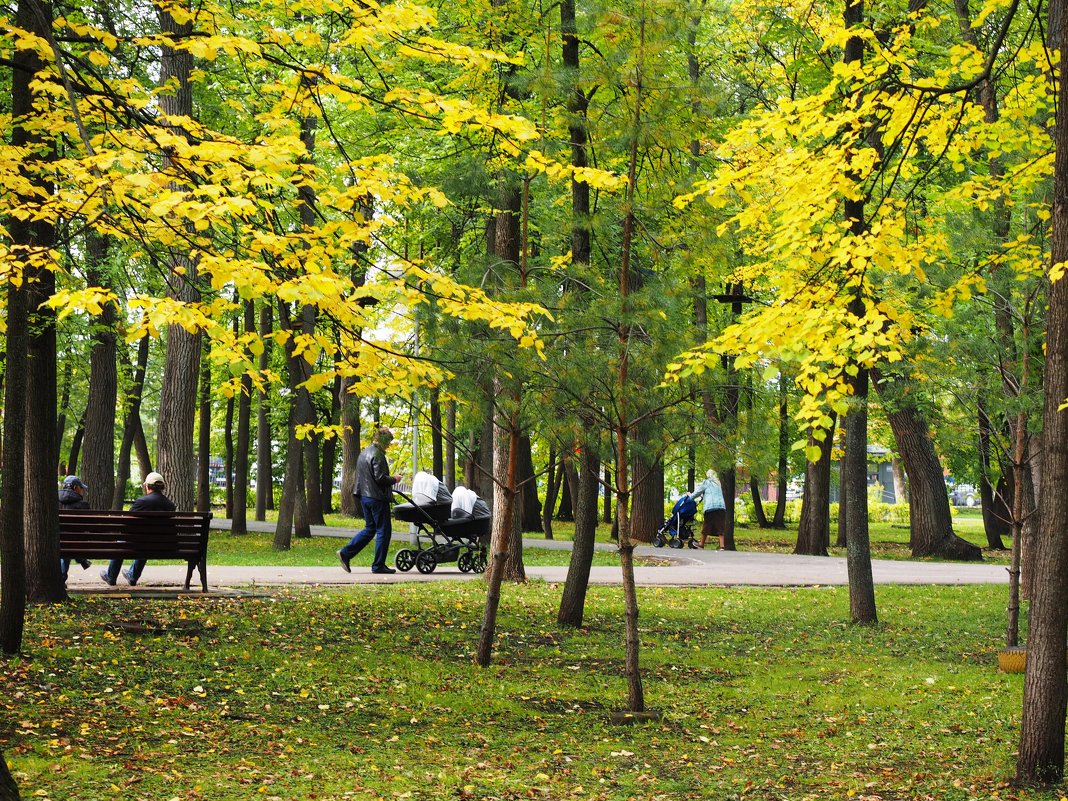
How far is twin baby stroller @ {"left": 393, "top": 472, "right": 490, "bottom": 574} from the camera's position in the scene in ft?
55.2

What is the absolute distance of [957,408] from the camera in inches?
481

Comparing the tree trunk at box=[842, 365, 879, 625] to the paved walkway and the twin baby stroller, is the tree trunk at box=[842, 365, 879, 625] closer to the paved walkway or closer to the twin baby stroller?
the paved walkway

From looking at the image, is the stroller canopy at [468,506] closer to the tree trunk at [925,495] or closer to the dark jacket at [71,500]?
the dark jacket at [71,500]

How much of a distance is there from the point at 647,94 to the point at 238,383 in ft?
13.5

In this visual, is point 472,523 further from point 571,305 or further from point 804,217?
point 804,217

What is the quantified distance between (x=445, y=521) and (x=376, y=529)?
1.32 meters

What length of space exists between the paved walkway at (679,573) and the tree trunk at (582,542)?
167 inches

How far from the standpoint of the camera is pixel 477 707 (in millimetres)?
8273

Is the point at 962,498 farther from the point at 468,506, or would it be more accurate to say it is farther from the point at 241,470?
the point at 468,506

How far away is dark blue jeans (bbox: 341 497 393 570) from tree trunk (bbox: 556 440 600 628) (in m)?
4.26

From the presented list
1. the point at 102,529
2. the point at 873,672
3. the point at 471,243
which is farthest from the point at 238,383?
the point at 471,243

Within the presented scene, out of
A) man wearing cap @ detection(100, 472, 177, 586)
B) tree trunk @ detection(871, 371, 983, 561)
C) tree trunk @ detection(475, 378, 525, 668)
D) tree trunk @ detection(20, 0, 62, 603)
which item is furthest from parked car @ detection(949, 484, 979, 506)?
tree trunk @ detection(20, 0, 62, 603)

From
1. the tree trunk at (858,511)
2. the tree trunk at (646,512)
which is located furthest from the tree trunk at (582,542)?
the tree trunk at (646,512)

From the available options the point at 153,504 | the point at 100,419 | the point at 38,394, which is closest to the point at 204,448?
the point at 100,419
